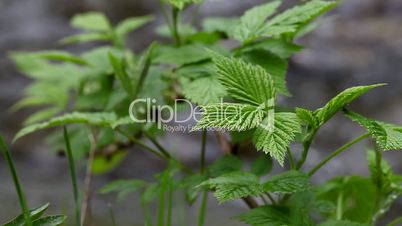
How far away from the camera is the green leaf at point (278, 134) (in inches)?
26.3

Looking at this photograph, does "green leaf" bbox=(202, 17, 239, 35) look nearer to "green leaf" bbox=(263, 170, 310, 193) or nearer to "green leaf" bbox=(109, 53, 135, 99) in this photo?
"green leaf" bbox=(109, 53, 135, 99)

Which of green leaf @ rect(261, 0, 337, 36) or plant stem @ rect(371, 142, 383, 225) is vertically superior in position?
green leaf @ rect(261, 0, 337, 36)

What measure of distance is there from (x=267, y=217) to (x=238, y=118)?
0.17 metres

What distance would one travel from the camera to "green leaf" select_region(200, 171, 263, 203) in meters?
0.71

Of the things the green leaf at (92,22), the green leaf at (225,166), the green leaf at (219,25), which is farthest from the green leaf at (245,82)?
the green leaf at (92,22)

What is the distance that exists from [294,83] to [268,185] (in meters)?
1.95

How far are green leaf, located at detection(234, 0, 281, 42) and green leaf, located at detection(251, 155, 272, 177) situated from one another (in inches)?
8.4

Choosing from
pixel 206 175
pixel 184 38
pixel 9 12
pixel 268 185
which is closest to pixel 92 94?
pixel 184 38

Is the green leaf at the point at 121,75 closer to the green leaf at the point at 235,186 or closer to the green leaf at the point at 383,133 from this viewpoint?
the green leaf at the point at 235,186

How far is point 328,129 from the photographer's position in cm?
255

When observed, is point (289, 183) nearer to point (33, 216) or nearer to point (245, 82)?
point (245, 82)

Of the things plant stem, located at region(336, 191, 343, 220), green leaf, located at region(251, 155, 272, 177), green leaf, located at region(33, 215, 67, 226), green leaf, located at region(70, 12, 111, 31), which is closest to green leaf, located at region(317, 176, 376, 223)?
plant stem, located at region(336, 191, 343, 220)

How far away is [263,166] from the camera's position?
965 mm

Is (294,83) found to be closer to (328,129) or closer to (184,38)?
(328,129)
